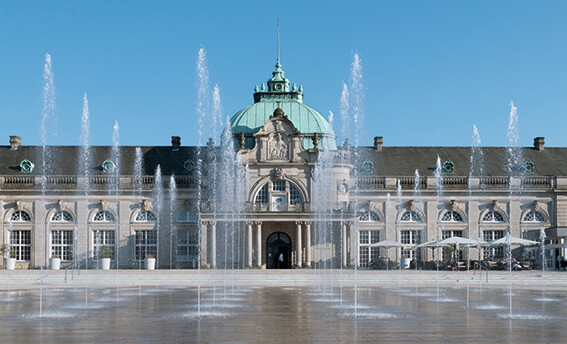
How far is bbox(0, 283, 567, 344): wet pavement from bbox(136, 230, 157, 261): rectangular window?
3051 centimetres

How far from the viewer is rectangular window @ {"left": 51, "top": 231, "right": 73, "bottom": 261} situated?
5703 centimetres

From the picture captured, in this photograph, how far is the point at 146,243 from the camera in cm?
5781

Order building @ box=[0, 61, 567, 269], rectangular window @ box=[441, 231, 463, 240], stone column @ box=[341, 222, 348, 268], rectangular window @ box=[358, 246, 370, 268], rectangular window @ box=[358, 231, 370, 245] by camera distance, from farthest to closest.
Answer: rectangular window @ box=[441, 231, 463, 240] → rectangular window @ box=[358, 231, 370, 245] → rectangular window @ box=[358, 246, 370, 268] → building @ box=[0, 61, 567, 269] → stone column @ box=[341, 222, 348, 268]

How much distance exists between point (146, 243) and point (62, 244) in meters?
6.08

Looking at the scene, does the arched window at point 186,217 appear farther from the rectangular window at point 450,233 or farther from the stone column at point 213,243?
the rectangular window at point 450,233

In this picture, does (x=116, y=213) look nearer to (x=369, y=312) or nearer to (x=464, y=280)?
(x=464, y=280)

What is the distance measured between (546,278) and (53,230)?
3514 cm

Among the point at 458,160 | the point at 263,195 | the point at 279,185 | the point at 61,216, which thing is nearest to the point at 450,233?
the point at 458,160

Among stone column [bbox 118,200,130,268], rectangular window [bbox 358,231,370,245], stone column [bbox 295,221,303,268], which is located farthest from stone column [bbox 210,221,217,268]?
rectangular window [bbox 358,231,370,245]

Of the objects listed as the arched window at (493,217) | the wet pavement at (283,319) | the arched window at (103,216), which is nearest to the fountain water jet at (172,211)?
the arched window at (103,216)

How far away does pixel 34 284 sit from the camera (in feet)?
123

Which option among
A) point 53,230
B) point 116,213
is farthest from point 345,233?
point 53,230

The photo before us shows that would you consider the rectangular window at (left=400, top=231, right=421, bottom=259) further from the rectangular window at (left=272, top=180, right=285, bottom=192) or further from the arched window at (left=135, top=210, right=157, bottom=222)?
the arched window at (left=135, top=210, right=157, bottom=222)

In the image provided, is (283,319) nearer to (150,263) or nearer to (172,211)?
(150,263)
